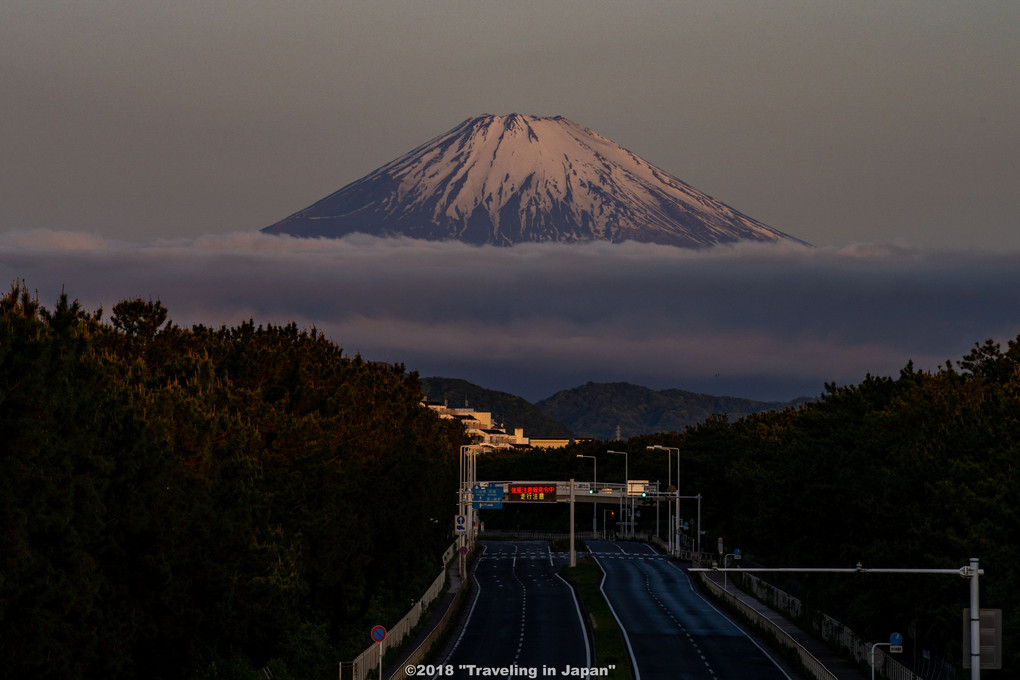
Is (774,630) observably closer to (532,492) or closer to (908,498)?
(908,498)

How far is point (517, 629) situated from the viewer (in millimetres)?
81938

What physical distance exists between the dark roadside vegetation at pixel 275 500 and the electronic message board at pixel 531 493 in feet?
126

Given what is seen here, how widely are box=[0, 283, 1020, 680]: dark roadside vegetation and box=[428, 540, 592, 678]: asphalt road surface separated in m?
5.09

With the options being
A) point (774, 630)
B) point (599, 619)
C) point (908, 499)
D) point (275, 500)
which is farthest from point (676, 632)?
point (275, 500)

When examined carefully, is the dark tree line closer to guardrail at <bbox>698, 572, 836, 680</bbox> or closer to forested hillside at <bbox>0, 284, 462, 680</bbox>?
guardrail at <bbox>698, 572, 836, 680</bbox>

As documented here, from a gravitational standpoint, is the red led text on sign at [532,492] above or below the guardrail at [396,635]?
above

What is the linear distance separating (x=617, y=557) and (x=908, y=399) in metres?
69.8

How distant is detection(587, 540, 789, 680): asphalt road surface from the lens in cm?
6581

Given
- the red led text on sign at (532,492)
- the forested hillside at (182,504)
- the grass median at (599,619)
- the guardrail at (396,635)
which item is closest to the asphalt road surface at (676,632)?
the grass median at (599,619)

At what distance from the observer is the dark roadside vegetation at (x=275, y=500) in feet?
125

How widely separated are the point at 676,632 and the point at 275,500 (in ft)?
92.9

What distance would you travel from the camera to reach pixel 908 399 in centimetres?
8350

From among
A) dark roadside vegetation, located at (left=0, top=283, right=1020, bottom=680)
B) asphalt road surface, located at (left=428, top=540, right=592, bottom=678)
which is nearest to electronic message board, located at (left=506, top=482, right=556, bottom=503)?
asphalt road surface, located at (left=428, top=540, right=592, bottom=678)

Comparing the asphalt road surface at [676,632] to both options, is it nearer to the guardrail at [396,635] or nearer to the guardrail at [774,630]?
the guardrail at [774,630]
